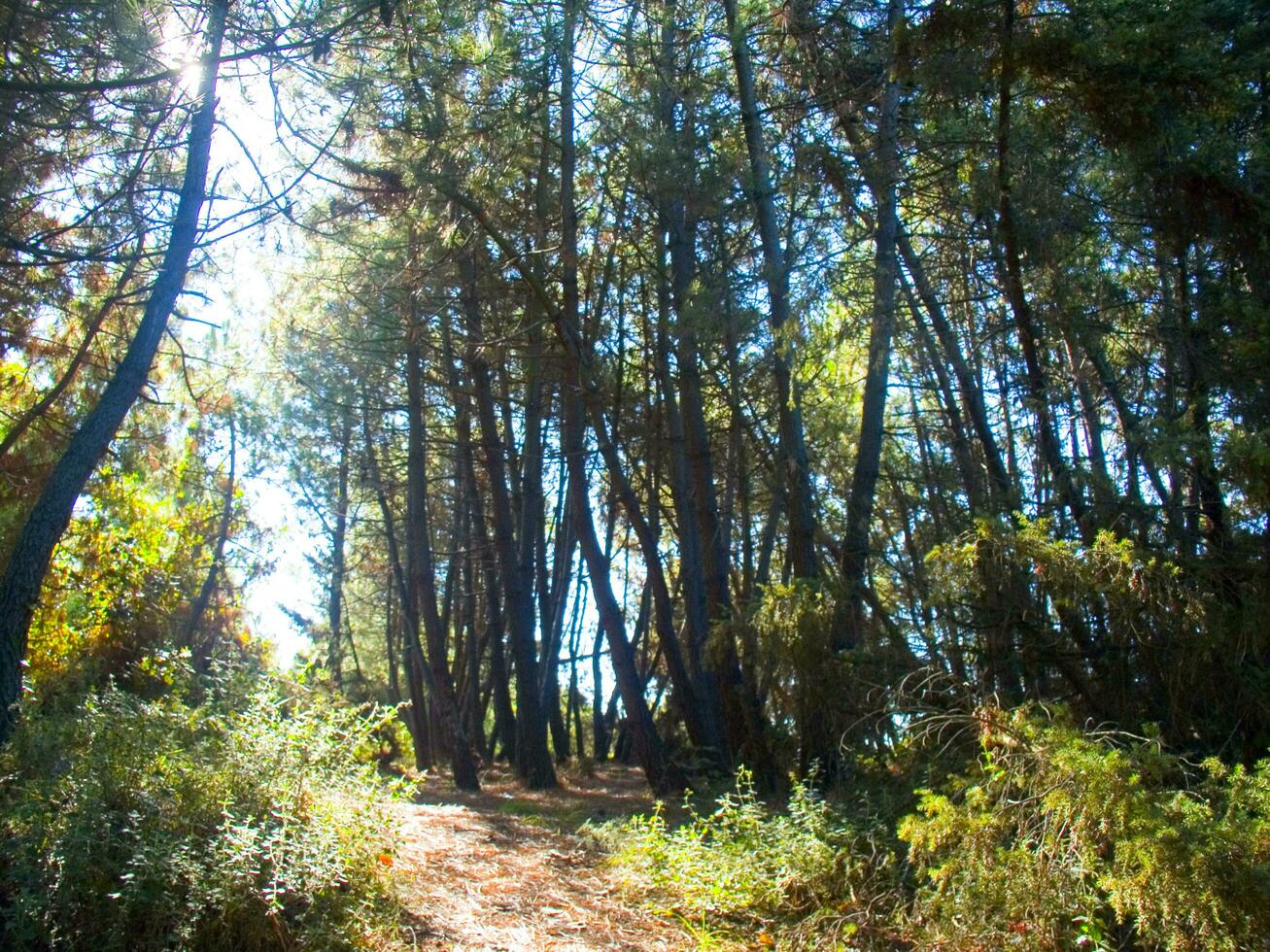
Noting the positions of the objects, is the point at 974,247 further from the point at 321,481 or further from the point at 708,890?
the point at 321,481

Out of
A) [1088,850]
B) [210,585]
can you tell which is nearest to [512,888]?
[1088,850]

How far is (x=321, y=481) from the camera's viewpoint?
20.6 m

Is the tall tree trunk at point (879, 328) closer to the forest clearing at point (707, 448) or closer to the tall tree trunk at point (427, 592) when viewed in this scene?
the forest clearing at point (707, 448)

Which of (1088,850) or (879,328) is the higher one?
(879,328)

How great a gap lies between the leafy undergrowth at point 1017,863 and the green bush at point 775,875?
0.4 inches

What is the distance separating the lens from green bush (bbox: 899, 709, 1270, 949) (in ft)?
12.0

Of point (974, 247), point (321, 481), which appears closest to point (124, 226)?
point (974, 247)

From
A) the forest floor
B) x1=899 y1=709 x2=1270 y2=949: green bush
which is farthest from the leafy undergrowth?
the forest floor

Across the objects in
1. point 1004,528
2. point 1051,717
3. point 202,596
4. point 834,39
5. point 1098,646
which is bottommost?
point 1051,717

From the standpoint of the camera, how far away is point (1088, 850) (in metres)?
4.04

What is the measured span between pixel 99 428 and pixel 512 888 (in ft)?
14.6

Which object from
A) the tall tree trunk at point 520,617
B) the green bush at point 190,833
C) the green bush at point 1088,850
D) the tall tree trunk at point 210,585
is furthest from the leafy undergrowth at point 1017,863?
the tall tree trunk at point 210,585

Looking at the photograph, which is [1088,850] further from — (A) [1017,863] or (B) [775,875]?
(B) [775,875]

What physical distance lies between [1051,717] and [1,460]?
9978 mm
